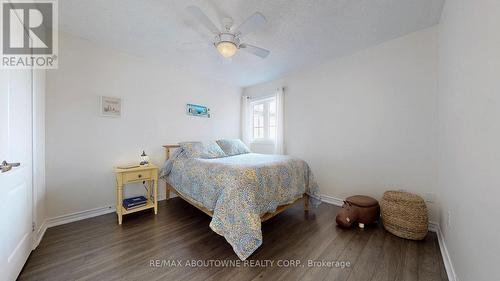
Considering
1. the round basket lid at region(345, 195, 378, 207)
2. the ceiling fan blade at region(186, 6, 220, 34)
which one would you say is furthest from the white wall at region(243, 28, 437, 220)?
the ceiling fan blade at region(186, 6, 220, 34)

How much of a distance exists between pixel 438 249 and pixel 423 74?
1.96m

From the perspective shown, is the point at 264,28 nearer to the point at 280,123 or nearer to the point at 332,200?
the point at 280,123

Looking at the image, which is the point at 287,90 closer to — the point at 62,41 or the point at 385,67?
the point at 385,67

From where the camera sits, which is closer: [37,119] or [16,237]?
[16,237]

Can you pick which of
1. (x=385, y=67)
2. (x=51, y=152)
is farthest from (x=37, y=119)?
(x=385, y=67)

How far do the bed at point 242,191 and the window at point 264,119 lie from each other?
5.37 ft

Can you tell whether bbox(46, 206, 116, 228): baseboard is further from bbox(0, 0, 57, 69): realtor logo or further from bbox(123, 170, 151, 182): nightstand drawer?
bbox(0, 0, 57, 69): realtor logo

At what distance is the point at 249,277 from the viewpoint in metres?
1.40

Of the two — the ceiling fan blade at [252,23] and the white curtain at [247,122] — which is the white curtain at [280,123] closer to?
the white curtain at [247,122]

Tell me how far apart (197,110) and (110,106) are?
1.42 metres

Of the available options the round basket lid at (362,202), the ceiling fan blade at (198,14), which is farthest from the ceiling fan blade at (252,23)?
the round basket lid at (362,202)

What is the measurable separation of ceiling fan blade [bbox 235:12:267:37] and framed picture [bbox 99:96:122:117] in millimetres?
2091

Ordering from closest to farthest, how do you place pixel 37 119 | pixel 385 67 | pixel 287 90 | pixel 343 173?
A: pixel 37 119 < pixel 385 67 < pixel 343 173 < pixel 287 90

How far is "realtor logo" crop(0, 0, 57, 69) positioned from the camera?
131 cm
